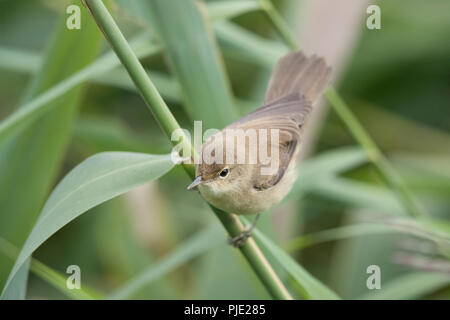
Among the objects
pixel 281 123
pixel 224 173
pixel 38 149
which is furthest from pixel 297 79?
pixel 38 149

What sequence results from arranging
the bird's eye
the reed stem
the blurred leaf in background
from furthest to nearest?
the blurred leaf in background < the bird's eye < the reed stem

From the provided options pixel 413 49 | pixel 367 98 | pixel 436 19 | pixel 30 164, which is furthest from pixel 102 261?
pixel 436 19

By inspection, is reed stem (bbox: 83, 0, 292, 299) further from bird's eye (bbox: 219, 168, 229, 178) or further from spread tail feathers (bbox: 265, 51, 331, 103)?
spread tail feathers (bbox: 265, 51, 331, 103)

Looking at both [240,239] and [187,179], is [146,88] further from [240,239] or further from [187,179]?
[187,179]

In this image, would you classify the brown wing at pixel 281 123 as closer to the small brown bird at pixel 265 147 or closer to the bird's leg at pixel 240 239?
the small brown bird at pixel 265 147

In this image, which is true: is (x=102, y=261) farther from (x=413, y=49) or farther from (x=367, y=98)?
(x=413, y=49)

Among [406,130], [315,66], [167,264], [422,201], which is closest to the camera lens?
[167,264]

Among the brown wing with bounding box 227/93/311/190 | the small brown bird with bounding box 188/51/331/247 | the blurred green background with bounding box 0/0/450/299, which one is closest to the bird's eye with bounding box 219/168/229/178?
the small brown bird with bounding box 188/51/331/247
